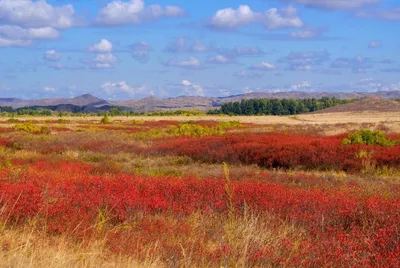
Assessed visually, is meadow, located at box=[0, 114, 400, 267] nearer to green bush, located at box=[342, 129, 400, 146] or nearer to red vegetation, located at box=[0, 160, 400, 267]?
red vegetation, located at box=[0, 160, 400, 267]

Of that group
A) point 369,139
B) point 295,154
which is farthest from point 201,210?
point 369,139

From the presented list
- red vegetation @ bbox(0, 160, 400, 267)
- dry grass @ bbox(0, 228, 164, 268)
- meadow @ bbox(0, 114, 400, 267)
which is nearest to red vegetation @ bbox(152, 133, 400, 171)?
meadow @ bbox(0, 114, 400, 267)

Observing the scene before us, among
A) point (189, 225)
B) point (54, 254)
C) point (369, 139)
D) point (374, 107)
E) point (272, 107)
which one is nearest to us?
point (54, 254)

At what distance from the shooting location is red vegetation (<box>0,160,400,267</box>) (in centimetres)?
624

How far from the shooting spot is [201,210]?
8711mm

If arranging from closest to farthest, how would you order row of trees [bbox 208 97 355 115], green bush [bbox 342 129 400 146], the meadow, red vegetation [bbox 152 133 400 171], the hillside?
the meadow → red vegetation [bbox 152 133 400 171] → green bush [bbox 342 129 400 146] → the hillside → row of trees [bbox 208 97 355 115]

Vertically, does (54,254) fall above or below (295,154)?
above

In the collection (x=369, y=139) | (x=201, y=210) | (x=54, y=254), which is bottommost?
(x=369, y=139)

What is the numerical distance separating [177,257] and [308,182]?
30.4 feet

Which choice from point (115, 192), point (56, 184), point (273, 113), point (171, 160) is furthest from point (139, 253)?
point (273, 113)

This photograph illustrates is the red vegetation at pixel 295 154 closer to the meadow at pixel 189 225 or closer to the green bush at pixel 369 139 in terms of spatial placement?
the green bush at pixel 369 139

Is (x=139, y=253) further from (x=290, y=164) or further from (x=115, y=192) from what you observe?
(x=290, y=164)

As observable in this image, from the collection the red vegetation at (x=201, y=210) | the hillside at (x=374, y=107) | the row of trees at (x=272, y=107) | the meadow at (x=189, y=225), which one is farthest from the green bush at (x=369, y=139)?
the row of trees at (x=272, y=107)

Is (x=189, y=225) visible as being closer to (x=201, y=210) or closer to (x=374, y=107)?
(x=201, y=210)
